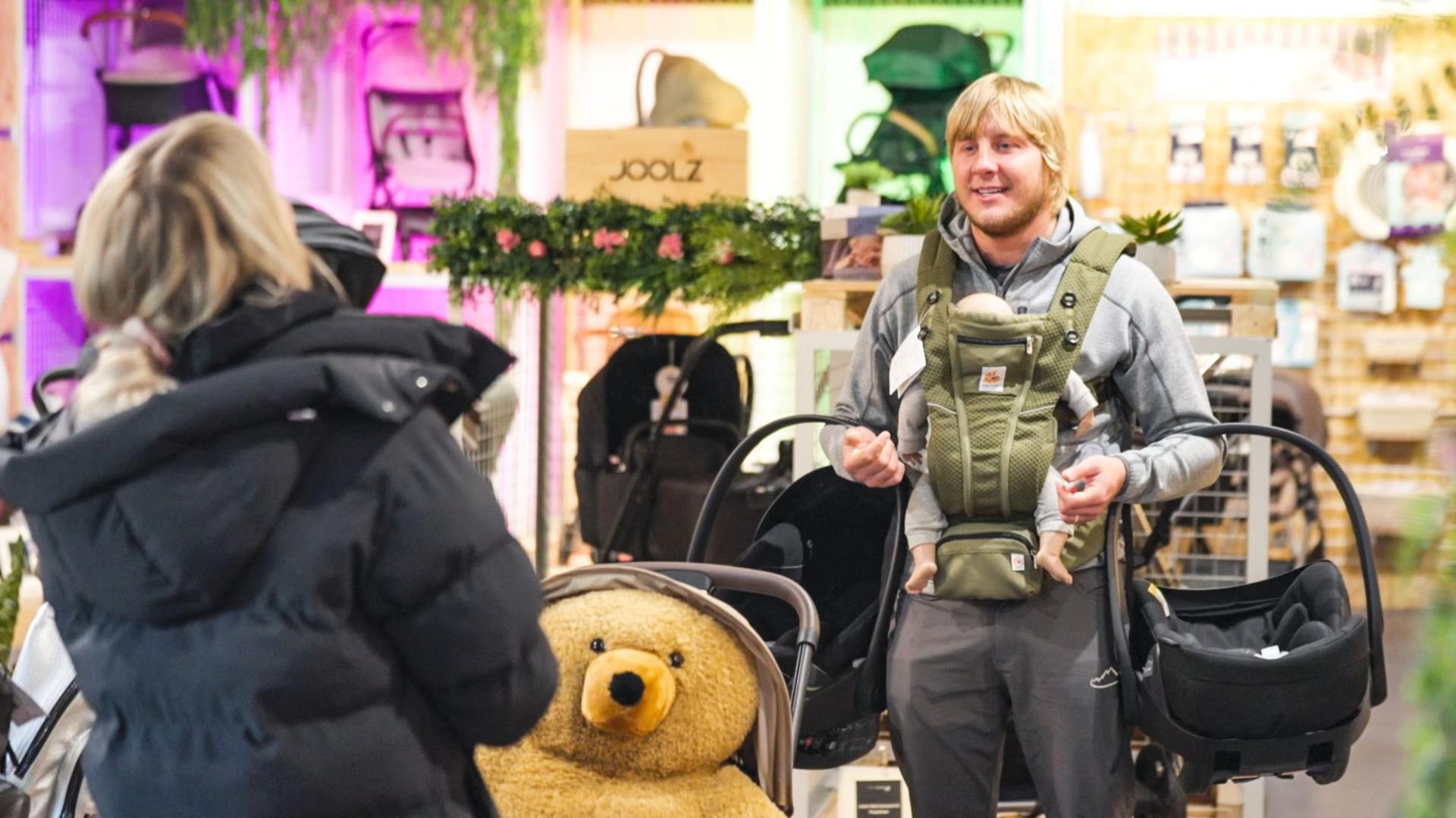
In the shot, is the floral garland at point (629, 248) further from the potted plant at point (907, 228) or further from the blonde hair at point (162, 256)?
the blonde hair at point (162, 256)

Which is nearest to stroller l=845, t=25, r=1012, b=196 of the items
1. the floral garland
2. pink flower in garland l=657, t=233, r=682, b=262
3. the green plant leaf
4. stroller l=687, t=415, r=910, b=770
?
the floral garland

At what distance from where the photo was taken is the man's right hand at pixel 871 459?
2.31 m

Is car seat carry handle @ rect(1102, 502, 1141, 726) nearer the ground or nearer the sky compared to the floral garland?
nearer the ground

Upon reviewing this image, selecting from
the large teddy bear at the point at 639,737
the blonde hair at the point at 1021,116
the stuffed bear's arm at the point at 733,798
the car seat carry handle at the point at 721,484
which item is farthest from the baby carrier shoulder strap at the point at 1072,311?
the stuffed bear's arm at the point at 733,798

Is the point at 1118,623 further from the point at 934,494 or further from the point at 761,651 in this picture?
the point at 761,651

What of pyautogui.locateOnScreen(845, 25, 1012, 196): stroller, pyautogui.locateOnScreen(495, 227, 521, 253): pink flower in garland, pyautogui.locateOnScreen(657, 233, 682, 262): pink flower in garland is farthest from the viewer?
pyautogui.locateOnScreen(845, 25, 1012, 196): stroller

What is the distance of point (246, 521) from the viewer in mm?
1493

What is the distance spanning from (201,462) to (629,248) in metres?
3.12

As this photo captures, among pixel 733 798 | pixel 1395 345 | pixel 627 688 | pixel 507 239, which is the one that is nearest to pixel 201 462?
pixel 627 688

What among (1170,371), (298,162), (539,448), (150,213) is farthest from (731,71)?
(150,213)

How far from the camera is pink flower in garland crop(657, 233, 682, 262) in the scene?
4.50 meters

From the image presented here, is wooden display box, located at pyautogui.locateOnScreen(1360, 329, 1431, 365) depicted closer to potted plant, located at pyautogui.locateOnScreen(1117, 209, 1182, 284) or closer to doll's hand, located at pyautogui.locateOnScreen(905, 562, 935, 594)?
potted plant, located at pyautogui.locateOnScreen(1117, 209, 1182, 284)

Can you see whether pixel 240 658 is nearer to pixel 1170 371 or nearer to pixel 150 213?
pixel 150 213

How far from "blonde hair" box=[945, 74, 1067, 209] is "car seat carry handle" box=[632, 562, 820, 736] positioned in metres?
0.71
